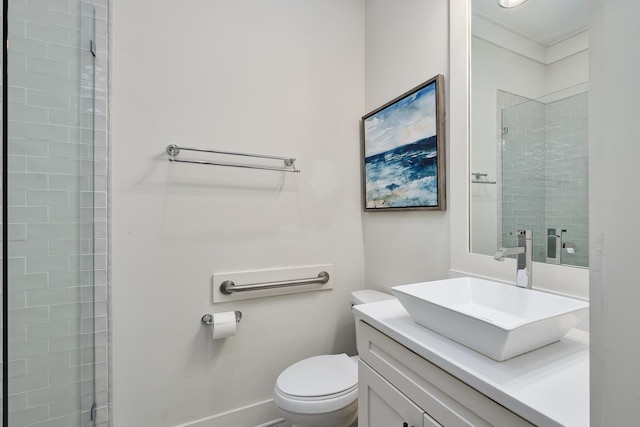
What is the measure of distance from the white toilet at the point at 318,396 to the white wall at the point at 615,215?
1082mm

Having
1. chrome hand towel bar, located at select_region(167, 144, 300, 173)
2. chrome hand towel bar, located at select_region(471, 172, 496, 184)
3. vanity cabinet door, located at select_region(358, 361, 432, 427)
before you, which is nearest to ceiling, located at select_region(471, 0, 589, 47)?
chrome hand towel bar, located at select_region(471, 172, 496, 184)

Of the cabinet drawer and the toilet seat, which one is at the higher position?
the cabinet drawer

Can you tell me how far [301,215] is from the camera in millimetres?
1722

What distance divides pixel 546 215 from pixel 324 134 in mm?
1241

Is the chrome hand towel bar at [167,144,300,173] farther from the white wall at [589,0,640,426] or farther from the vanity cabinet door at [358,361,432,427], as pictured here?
the white wall at [589,0,640,426]

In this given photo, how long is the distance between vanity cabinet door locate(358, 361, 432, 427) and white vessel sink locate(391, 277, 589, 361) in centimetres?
21

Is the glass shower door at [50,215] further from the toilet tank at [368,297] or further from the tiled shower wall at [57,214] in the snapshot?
the toilet tank at [368,297]

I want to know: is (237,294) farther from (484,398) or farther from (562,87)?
(562,87)

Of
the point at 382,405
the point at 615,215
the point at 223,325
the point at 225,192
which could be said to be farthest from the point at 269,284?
the point at 615,215

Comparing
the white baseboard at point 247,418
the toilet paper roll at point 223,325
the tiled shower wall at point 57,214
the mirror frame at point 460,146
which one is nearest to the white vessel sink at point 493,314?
the mirror frame at point 460,146

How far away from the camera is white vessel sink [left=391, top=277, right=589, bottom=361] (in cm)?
62

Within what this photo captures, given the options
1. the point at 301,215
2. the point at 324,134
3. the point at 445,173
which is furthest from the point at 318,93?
the point at 445,173

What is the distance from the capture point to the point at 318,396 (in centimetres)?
119

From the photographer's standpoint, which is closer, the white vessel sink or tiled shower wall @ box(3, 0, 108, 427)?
the white vessel sink
